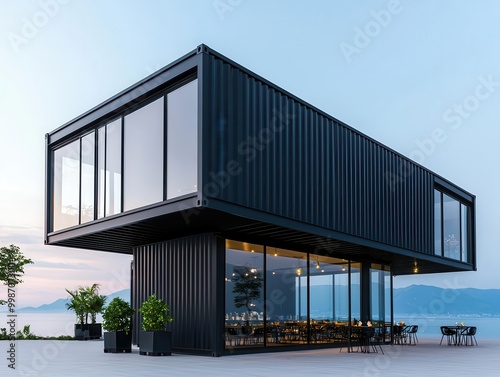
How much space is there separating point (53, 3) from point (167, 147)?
4.49 metres

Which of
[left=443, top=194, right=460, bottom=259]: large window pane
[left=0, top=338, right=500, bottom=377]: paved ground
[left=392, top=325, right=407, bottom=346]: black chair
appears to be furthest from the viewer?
[left=443, top=194, right=460, bottom=259]: large window pane

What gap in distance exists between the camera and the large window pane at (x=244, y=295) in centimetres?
1602

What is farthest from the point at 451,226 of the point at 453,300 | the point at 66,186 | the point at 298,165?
A: the point at 453,300

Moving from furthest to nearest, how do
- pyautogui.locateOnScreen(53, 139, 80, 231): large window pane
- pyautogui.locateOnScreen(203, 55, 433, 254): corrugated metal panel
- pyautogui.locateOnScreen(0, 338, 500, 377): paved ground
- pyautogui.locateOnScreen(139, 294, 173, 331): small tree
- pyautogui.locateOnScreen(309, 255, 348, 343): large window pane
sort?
pyautogui.locateOnScreen(309, 255, 348, 343): large window pane → pyautogui.locateOnScreen(53, 139, 80, 231): large window pane → pyautogui.locateOnScreen(139, 294, 173, 331): small tree → pyautogui.locateOnScreen(203, 55, 433, 254): corrugated metal panel → pyautogui.locateOnScreen(0, 338, 500, 377): paved ground

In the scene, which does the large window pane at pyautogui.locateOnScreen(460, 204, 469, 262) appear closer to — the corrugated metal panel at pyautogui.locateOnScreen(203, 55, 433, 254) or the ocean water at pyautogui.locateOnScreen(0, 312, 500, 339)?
the ocean water at pyautogui.locateOnScreen(0, 312, 500, 339)

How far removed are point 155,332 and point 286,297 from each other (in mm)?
4466

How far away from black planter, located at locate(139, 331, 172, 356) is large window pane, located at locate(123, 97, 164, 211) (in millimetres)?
3246

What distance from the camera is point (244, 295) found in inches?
647

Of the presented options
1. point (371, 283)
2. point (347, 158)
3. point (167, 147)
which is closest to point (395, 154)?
point (347, 158)

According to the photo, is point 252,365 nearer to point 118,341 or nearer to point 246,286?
point 246,286

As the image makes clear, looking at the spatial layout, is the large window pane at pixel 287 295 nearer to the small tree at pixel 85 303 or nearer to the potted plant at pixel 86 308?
the potted plant at pixel 86 308

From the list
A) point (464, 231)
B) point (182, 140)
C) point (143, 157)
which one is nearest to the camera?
point (182, 140)

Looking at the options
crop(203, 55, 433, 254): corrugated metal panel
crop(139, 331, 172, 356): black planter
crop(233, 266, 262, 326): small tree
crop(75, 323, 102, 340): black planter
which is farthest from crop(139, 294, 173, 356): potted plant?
crop(75, 323, 102, 340): black planter

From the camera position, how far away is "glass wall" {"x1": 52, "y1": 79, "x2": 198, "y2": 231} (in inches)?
538
